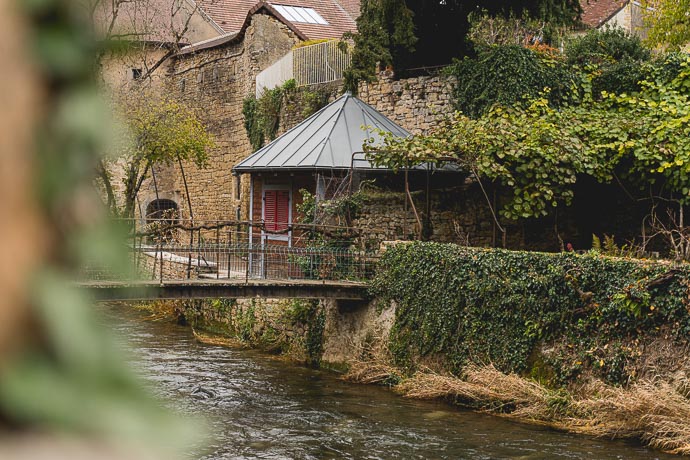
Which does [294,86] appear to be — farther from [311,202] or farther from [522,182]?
[522,182]

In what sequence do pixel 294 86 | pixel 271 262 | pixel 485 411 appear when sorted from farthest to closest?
pixel 294 86 < pixel 271 262 < pixel 485 411

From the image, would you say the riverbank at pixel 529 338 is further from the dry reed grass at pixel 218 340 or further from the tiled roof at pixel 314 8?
the tiled roof at pixel 314 8

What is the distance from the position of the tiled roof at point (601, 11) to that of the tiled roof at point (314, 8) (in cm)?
908

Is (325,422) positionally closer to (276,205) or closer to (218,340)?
(218,340)

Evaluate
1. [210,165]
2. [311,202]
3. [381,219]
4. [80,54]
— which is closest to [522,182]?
[381,219]

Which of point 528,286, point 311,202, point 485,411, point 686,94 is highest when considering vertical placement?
point 686,94

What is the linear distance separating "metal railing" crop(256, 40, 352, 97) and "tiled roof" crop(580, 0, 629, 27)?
570 inches

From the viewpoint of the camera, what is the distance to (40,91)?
21.0 inches

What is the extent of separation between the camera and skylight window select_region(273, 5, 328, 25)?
3138 centimetres

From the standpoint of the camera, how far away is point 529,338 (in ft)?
45.8

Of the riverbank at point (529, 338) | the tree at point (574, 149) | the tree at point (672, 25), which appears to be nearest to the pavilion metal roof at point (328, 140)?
the tree at point (574, 149)

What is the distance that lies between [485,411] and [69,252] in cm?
1361

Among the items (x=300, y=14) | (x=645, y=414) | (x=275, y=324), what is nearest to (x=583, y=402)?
(x=645, y=414)

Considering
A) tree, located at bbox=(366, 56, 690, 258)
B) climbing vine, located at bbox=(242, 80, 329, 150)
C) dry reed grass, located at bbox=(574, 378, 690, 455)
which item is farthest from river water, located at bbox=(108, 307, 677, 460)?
climbing vine, located at bbox=(242, 80, 329, 150)
